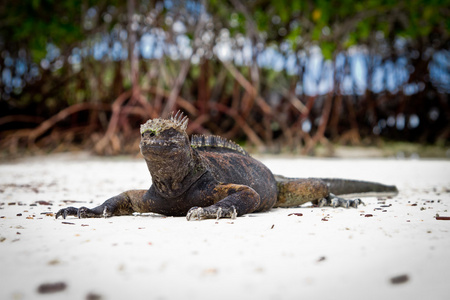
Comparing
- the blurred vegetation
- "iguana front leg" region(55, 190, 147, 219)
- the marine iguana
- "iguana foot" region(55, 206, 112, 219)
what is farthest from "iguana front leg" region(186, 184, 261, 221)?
the blurred vegetation

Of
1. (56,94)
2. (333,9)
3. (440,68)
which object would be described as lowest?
(56,94)

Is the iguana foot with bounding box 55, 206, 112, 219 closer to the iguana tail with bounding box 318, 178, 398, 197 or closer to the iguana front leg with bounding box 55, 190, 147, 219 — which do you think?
the iguana front leg with bounding box 55, 190, 147, 219

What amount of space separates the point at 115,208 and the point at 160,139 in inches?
30.5

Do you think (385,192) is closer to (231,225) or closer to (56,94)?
(231,225)

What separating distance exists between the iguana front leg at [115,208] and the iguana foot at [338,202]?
62.7 inches

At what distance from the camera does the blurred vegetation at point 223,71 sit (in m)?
10.4

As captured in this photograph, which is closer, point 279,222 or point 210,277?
point 210,277

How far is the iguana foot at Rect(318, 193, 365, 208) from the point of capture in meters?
3.53

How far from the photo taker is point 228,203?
112 inches

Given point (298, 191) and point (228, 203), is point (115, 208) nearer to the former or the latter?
point (228, 203)

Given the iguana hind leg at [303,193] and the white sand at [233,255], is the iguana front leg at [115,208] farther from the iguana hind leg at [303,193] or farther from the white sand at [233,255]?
the iguana hind leg at [303,193]

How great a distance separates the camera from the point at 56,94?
12914 millimetres

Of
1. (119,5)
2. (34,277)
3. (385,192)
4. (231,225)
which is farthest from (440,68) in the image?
(34,277)

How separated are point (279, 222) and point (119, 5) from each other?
10.3 m
